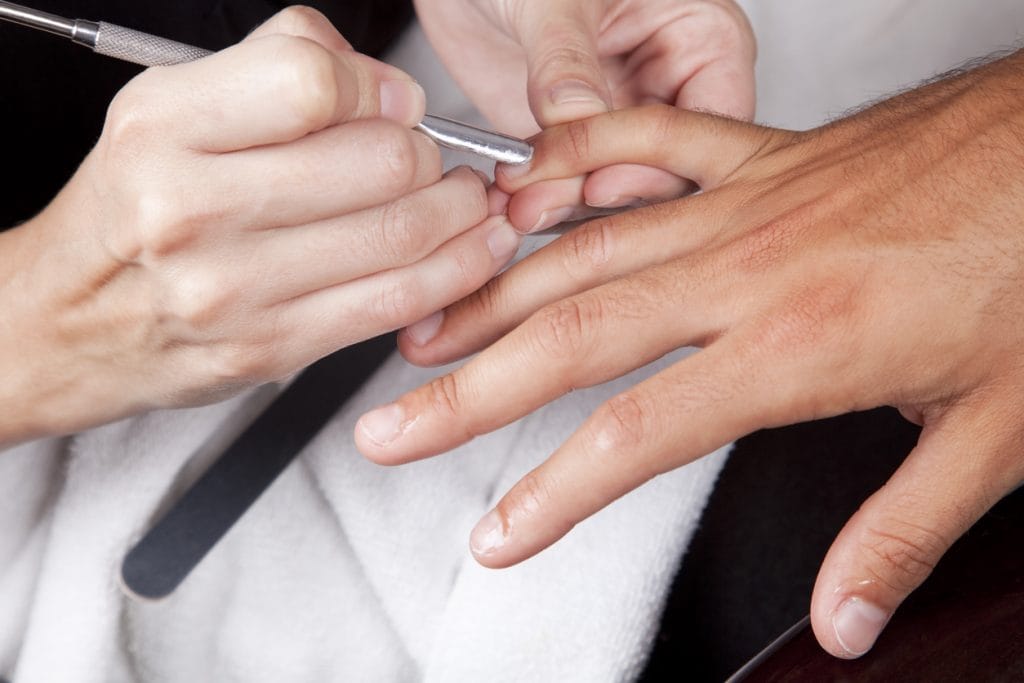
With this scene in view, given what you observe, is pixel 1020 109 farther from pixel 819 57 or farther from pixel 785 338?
pixel 819 57

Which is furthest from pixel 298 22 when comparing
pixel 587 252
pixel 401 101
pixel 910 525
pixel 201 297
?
pixel 910 525

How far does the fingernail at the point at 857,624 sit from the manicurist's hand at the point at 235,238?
34cm

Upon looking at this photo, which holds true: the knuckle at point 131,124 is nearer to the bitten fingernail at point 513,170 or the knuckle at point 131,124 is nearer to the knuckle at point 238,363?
the knuckle at point 238,363

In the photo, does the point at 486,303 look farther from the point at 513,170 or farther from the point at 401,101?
the point at 401,101

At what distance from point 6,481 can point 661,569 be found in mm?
560

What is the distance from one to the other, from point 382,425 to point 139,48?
305 millimetres

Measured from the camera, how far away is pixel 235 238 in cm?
57

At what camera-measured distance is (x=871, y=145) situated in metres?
0.71

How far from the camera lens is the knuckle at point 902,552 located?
542mm

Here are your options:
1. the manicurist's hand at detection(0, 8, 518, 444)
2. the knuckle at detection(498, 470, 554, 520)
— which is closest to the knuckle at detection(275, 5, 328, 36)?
the manicurist's hand at detection(0, 8, 518, 444)

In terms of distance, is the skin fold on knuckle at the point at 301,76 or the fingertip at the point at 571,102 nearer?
the skin fold on knuckle at the point at 301,76

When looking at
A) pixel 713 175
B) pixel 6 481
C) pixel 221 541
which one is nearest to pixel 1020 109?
pixel 713 175

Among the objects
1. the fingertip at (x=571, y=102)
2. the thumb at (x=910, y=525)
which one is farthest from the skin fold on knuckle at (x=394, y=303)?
the thumb at (x=910, y=525)

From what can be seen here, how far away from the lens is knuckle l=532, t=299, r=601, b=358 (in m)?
0.66
